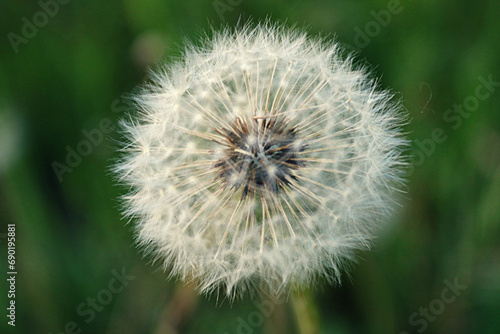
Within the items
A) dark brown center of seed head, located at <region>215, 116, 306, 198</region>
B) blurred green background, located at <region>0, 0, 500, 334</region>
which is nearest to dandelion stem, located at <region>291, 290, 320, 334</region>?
dark brown center of seed head, located at <region>215, 116, 306, 198</region>

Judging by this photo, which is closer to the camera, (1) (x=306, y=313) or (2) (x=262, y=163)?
(2) (x=262, y=163)

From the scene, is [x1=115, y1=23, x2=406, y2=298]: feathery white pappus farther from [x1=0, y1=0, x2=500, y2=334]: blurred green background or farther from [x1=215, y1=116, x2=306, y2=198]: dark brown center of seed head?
[x1=0, y1=0, x2=500, y2=334]: blurred green background

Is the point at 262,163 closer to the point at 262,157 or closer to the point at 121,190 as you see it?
the point at 262,157

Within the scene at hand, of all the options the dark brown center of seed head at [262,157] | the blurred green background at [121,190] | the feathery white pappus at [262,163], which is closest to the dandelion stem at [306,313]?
the feathery white pappus at [262,163]

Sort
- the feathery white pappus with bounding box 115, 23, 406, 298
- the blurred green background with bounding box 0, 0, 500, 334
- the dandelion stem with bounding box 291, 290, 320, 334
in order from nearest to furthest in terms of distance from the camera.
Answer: the feathery white pappus with bounding box 115, 23, 406, 298 → the dandelion stem with bounding box 291, 290, 320, 334 → the blurred green background with bounding box 0, 0, 500, 334

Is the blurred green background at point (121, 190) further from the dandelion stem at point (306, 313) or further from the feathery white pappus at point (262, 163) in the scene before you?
the feathery white pappus at point (262, 163)

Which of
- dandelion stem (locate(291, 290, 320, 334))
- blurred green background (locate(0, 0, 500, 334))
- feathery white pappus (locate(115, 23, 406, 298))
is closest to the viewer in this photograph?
feathery white pappus (locate(115, 23, 406, 298))

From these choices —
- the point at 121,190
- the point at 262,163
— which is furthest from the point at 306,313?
the point at 121,190
